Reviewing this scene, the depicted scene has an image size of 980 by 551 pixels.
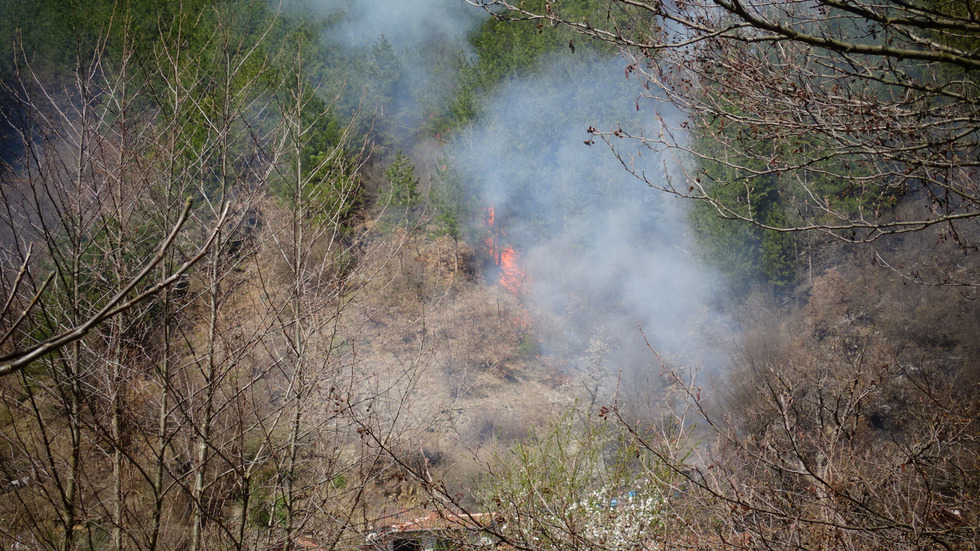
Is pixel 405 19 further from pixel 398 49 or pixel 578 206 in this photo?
pixel 578 206

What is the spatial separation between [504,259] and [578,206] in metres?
3.10

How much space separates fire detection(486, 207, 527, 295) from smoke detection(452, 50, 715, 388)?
25 centimetres

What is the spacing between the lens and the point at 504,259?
67.2 ft

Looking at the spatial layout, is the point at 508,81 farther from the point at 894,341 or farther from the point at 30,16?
the point at 30,16

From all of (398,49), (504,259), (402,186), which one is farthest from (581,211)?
(398,49)

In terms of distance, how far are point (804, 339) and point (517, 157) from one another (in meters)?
10.00

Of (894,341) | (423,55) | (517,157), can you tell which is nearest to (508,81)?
(517,157)

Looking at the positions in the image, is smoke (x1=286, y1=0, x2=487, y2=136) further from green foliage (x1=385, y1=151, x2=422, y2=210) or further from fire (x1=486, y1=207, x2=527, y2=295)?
fire (x1=486, y1=207, x2=527, y2=295)

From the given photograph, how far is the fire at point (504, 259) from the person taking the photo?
1988 cm

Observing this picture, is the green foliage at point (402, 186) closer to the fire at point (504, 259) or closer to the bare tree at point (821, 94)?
the fire at point (504, 259)

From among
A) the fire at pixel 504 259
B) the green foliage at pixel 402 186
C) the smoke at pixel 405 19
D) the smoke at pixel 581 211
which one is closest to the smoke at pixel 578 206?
the smoke at pixel 581 211

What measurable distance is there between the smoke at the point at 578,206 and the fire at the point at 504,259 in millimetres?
254

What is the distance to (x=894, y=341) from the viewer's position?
1253cm

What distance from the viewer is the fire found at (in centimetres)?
1988
